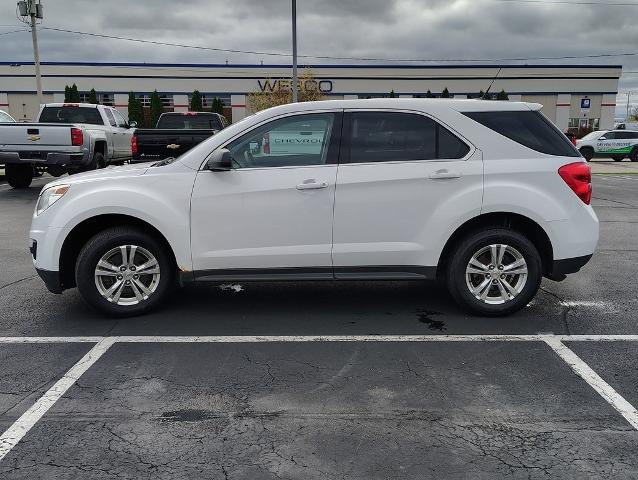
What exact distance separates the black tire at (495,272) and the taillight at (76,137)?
33.0 feet

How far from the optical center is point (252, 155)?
5.20 m

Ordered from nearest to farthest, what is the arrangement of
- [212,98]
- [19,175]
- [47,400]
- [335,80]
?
1. [47,400]
2. [19,175]
3. [335,80]
4. [212,98]

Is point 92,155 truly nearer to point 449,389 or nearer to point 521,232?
point 521,232

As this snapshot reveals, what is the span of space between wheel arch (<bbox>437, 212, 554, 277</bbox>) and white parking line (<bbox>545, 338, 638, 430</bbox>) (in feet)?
2.81

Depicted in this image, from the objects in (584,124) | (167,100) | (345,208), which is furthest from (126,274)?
(584,124)

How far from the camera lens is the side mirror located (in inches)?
196

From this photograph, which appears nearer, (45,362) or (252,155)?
(45,362)

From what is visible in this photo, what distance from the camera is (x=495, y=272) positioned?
5.25 meters

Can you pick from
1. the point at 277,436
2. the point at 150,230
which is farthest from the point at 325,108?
the point at 277,436

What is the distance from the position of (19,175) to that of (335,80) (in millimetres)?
46924

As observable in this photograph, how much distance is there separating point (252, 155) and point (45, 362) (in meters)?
2.29

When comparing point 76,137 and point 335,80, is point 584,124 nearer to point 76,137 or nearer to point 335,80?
point 335,80

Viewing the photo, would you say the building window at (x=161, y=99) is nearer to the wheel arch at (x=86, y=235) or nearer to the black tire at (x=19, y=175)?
the black tire at (x=19, y=175)

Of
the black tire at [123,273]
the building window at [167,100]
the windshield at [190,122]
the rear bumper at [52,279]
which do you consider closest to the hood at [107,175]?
→ the black tire at [123,273]
